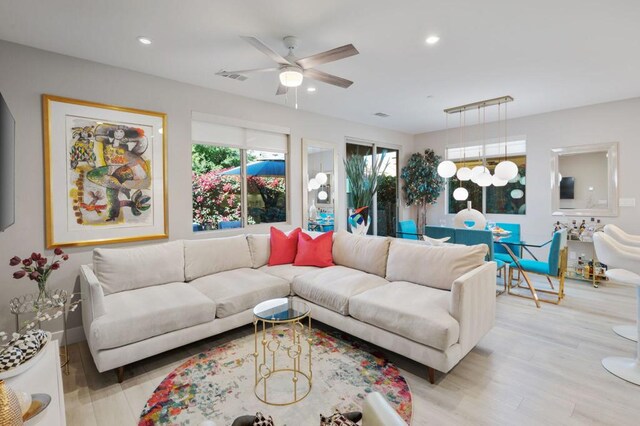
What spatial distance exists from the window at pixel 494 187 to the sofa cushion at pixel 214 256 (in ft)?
15.5

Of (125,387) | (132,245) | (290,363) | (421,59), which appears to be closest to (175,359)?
(125,387)

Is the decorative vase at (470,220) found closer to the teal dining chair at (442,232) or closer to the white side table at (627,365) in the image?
the teal dining chair at (442,232)

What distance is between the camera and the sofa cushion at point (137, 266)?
287 cm

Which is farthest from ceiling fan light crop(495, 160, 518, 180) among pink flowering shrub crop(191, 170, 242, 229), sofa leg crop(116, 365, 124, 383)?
sofa leg crop(116, 365, 124, 383)

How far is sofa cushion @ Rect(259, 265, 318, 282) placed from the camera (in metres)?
3.50

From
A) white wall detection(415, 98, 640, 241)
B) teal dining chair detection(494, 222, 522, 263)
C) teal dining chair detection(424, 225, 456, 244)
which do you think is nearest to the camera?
teal dining chair detection(424, 225, 456, 244)

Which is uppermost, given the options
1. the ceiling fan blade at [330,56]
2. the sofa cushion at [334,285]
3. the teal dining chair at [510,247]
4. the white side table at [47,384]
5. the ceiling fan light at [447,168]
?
the ceiling fan blade at [330,56]

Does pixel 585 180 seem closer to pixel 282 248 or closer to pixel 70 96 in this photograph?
pixel 282 248

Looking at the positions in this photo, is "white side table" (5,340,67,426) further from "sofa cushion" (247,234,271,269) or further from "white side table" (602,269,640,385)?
"white side table" (602,269,640,385)

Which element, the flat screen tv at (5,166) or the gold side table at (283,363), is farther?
the gold side table at (283,363)

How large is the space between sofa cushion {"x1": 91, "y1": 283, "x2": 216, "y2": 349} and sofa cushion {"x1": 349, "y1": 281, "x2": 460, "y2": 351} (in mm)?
1363

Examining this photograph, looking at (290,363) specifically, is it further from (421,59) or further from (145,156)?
(421,59)

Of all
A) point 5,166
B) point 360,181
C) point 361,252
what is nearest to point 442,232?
point 361,252

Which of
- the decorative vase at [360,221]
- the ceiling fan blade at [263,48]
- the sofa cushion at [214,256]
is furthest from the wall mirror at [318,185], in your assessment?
the ceiling fan blade at [263,48]
